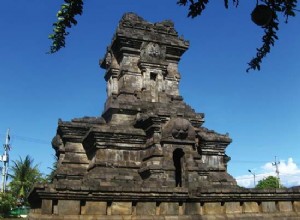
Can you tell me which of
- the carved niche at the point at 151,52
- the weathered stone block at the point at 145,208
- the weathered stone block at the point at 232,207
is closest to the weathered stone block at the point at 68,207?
the weathered stone block at the point at 145,208

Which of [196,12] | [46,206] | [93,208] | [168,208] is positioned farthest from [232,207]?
[196,12]

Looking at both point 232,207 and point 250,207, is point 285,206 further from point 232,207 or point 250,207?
point 232,207

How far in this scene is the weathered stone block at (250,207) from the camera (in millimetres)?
10625

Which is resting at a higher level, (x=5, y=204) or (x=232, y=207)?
(x=5, y=204)

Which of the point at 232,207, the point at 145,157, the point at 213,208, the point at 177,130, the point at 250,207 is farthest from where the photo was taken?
the point at 145,157

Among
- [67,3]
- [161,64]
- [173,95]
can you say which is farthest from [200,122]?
[67,3]

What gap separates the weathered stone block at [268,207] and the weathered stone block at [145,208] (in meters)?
3.65

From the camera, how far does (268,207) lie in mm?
10820

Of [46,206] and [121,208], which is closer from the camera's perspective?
[46,206]

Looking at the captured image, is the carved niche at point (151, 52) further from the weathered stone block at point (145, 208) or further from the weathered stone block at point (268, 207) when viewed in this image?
the weathered stone block at point (145, 208)

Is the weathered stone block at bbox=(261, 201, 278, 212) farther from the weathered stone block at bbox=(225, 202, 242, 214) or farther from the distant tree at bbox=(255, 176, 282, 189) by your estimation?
the distant tree at bbox=(255, 176, 282, 189)

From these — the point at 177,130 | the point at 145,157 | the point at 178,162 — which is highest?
the point at 177,130

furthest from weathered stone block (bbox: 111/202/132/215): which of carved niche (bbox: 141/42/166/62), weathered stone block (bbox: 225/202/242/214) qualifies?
carved niche (bbox: 141/42/166/62)

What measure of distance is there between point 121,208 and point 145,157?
6812mm
